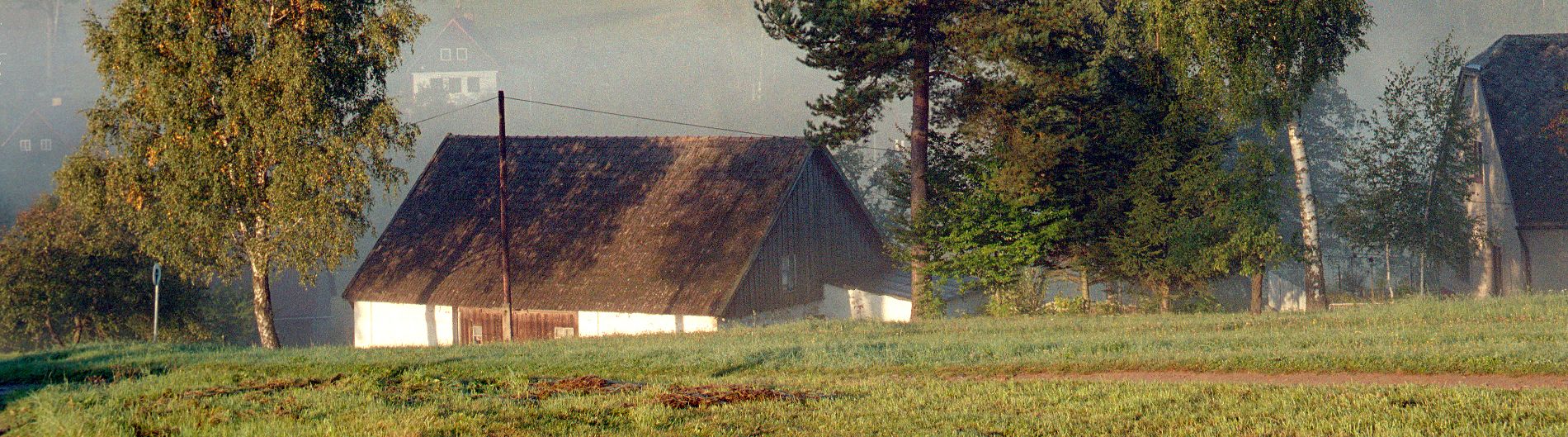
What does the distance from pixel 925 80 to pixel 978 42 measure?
232cm

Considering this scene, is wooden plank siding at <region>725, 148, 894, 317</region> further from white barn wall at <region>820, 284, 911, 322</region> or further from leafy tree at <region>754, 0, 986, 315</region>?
leafy tree at <region>754, 0, 986, 315</region>

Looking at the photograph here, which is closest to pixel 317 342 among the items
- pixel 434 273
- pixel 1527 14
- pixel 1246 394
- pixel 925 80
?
pixel 434 273

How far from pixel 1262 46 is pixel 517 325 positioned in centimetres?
2270

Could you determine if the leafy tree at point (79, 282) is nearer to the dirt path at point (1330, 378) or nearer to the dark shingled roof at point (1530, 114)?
the dirt path at point (1330, 378)

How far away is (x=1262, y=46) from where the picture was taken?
1106 inches

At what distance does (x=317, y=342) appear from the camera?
56.1 metres

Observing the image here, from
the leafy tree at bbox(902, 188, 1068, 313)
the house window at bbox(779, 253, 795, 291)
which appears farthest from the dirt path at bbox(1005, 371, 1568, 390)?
the house window at bbox(779, 253, 795, 291)

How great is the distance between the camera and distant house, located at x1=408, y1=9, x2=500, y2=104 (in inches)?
5330

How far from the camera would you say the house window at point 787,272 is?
37.1 m

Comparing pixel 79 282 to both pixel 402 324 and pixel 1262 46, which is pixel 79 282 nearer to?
pixel 402 324

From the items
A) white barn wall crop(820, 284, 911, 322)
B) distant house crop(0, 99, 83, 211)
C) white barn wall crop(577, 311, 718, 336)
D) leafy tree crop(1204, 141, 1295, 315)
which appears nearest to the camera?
leafy tree crop(1204, 141, 1295, 315)

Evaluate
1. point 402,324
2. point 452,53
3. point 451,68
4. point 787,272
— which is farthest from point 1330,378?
point 451,68

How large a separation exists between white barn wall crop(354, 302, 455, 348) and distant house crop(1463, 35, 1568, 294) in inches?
1302

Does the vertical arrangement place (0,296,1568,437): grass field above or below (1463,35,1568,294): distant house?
below
